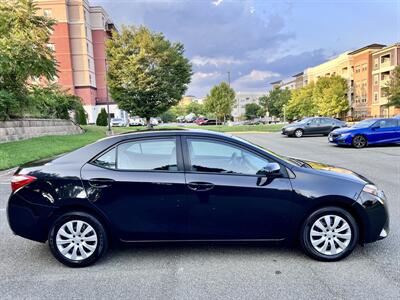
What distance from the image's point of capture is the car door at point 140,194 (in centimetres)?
365

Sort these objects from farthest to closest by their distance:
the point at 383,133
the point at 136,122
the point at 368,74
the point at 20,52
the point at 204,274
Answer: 1. the point at 368,74
2. the point at 136,122
3. the point at 20,52
4. the point at 383,133
5. the point at 204,274

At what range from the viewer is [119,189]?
3.65 m

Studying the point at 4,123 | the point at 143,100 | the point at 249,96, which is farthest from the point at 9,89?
the point at 249,96

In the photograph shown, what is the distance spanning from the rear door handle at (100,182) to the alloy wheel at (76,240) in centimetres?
46

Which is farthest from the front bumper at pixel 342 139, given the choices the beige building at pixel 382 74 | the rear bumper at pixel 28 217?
the beige building at pixel 382 74

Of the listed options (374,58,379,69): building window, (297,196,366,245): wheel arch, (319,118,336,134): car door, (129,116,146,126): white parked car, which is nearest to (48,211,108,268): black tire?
(297,196,366,245): wheel arch

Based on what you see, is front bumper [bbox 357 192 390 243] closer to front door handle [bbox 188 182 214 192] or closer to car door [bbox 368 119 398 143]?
front door handle [bbox 188 182 214 192]

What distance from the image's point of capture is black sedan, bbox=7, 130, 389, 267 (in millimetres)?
3650

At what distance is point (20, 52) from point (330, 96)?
49572 millimetres

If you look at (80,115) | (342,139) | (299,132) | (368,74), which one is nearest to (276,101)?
(368,74)

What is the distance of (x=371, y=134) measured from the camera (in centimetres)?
1506

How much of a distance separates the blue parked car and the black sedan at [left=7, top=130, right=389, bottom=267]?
1231cm

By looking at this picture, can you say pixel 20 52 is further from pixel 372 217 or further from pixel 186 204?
pixel 372 217

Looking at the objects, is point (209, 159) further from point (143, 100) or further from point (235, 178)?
point (143, 100)
